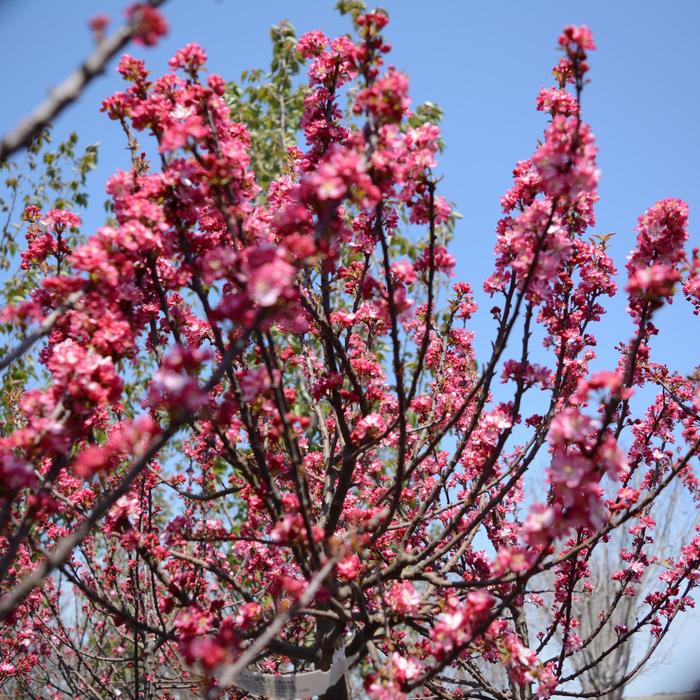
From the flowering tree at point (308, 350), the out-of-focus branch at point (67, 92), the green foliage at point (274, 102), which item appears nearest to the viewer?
the out-of-focus branch at point (67, 92)

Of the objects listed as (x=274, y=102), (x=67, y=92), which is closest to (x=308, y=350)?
(x=67, y=92)

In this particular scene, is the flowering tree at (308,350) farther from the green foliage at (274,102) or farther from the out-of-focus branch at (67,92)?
the green foliage at (274,102)

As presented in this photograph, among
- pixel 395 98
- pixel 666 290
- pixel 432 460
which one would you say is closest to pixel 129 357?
pixel 395 98

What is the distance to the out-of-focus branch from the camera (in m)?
1.75

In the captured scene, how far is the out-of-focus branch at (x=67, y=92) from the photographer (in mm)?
1755

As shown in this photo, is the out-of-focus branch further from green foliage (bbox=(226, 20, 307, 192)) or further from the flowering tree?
green foliage (bbox=(226, 20, 307, 192))

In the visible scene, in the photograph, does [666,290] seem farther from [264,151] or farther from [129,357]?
[264,151]

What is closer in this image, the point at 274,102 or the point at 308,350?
the point at 308,350

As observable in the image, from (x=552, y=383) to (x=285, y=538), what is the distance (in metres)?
2.22

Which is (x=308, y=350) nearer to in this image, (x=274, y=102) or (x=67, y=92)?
(x=67, y=92)

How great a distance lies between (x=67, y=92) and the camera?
1.79 metres

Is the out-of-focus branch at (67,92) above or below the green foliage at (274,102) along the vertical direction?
below

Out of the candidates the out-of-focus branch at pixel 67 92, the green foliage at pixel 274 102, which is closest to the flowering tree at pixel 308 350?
the out-of-focus branch at pixel 67 92

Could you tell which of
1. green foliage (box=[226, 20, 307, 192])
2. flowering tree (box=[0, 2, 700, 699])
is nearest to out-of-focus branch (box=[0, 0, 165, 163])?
flowering tree (box=[0, 2, 700, 699])
